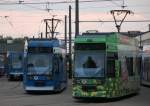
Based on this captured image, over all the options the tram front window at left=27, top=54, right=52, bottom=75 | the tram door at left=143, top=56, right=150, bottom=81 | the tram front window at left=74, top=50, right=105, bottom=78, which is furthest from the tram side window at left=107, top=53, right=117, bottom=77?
the tram door at left=143, top=56, right=150, bottom=81

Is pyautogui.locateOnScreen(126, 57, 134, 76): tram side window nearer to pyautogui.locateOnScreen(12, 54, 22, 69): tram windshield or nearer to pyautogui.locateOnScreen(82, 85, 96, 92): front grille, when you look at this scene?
pyautogui.locateOnScreen(82, 85, 96, 92): front grille

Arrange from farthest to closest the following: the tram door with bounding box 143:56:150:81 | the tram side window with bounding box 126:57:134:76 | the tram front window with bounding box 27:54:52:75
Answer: the tram door with bounding box 143:56:150:81 → the tram front window with bounding box 27:54:52:75 → the tram side window with bounding box 126:57:134:76

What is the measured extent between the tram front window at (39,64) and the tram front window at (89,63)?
23.3 ft

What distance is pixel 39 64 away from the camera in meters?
34.1

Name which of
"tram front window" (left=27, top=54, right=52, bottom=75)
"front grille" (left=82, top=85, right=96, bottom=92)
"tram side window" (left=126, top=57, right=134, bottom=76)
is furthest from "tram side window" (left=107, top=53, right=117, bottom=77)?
"tram front window" (left=27, top=54, right=52, bottom=75)

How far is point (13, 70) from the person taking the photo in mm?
60625

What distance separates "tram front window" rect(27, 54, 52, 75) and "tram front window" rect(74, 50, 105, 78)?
7.09 m

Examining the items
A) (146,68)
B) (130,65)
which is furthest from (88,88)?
(146,68)

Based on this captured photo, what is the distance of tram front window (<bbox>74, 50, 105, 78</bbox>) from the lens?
26.6 meters

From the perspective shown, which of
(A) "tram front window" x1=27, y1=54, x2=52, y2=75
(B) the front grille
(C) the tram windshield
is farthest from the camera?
(C) the tram windshield

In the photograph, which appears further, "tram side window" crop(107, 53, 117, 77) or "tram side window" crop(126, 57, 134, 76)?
"tram side window" crop(126, 57, 134, 76)

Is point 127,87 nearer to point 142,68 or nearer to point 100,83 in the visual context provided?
point 100,83

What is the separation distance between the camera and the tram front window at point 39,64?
1340 inches

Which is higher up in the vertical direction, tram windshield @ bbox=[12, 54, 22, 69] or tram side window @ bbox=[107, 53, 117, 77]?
tram side window @ bbox=[107, 53, 117, 77]
